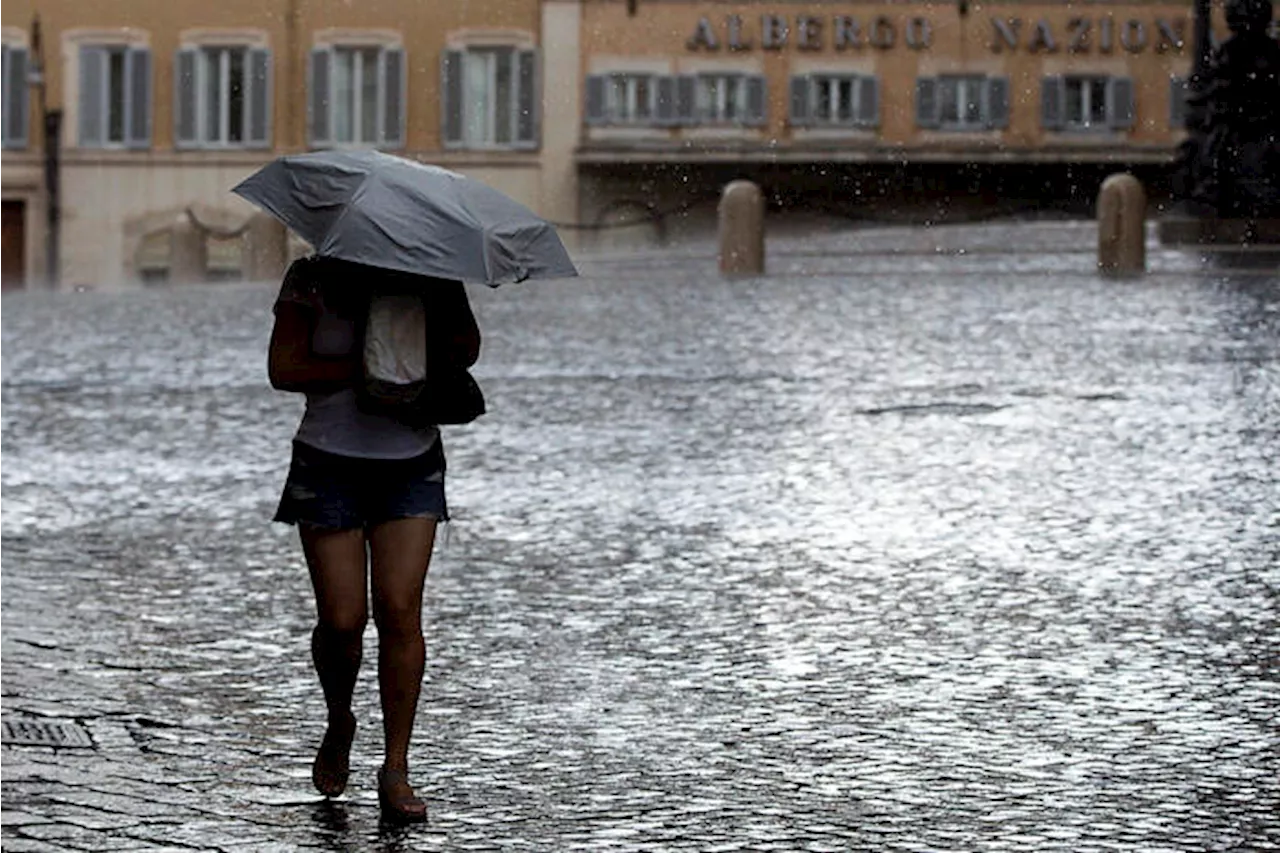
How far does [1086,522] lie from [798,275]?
61.7ft

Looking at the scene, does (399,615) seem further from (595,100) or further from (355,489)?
(595,100)

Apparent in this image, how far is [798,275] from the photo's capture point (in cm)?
3119

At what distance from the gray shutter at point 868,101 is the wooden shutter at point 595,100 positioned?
400 centimetres

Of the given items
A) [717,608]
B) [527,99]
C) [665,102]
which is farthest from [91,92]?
[717,608]

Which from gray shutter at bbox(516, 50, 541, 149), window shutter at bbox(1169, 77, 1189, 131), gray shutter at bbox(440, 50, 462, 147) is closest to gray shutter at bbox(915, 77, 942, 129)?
window shutter at bbox(1169, 77, 1189, 131)

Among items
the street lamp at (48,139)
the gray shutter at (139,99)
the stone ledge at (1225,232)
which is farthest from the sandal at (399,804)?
the gray shutter at (139,99)

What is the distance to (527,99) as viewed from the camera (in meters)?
50.9

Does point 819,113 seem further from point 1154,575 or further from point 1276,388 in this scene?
point 1154,575

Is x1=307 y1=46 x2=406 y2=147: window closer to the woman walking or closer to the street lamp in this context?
the street lamp

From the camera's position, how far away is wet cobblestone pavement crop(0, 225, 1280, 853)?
7152mm

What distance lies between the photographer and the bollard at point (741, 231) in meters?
31.7

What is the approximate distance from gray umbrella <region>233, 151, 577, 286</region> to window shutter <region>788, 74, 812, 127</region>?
143 feet

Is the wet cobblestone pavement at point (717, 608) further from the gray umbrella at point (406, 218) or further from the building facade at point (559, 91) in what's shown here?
the building facade at point (559, 91)

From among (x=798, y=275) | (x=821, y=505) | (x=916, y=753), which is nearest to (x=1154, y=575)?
(x=821, y=505)
